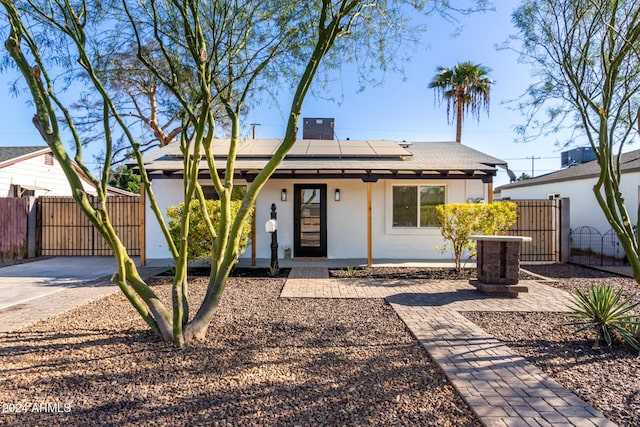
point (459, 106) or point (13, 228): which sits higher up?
point (459, 106)

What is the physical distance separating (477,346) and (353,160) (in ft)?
25.5

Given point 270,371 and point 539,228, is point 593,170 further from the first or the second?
point 270,371

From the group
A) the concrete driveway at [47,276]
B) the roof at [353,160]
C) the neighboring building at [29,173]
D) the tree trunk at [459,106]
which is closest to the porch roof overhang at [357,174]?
the roof at [353,160]

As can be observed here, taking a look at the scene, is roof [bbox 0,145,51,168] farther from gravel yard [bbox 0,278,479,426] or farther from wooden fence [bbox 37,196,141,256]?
gravel yard [bbox 0,278,479,426]

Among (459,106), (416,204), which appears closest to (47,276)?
(416,204)

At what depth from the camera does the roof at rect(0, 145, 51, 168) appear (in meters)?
14.7

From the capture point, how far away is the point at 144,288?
12.4ft

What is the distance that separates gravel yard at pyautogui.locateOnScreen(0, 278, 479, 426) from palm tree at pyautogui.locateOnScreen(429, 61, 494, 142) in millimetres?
16640

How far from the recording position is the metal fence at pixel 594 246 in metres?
11.8

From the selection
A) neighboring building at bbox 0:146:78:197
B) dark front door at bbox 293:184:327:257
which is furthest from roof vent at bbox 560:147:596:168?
neighboring building at bbox 0:146:78:197

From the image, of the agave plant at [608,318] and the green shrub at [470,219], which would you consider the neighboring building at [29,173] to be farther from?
the agave plant at [608,318]

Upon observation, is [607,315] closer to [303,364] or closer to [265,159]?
[303,364]

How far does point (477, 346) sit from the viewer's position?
155 inches

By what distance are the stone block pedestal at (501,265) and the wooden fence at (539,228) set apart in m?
5.16
